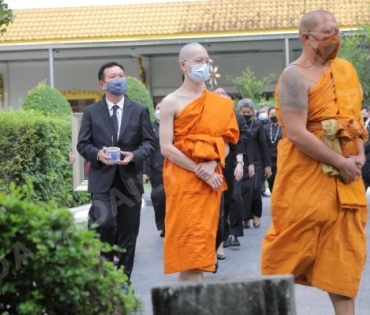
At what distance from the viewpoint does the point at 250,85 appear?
30266 mm

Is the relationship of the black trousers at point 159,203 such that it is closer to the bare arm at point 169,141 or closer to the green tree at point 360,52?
the bare arm at point 169,141

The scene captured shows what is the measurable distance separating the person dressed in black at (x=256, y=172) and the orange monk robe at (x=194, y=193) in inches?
Answer: 225

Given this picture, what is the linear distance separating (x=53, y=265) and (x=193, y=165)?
134 inches

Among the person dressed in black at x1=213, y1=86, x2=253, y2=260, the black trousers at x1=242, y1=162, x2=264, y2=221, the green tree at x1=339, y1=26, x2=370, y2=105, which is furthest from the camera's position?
the green tree at x1=339, y1=26, x2=370, y2=105

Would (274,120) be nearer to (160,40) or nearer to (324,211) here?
(324,211)

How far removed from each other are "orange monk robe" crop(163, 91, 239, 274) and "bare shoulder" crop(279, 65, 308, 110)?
5.12 feet

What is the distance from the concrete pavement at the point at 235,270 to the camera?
733 centimetres

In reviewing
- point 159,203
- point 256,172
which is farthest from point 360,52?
point 159,203

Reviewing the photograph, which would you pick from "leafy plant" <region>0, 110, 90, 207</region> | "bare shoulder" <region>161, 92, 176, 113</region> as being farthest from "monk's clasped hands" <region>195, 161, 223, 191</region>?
"leafy plant" <region>0, 110, 90, 207</region>

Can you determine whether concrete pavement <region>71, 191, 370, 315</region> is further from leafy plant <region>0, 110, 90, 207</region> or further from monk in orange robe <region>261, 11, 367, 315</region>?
leafy plant <region>0, 110, 90, 207</region>

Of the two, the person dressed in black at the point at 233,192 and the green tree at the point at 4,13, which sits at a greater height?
the green tree at the point at 4,13

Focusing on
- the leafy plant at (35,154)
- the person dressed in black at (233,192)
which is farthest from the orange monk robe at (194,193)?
the leafy plant at (35,154)

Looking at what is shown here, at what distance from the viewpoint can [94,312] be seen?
377 centimetres

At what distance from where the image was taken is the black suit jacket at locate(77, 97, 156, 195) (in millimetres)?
8125
